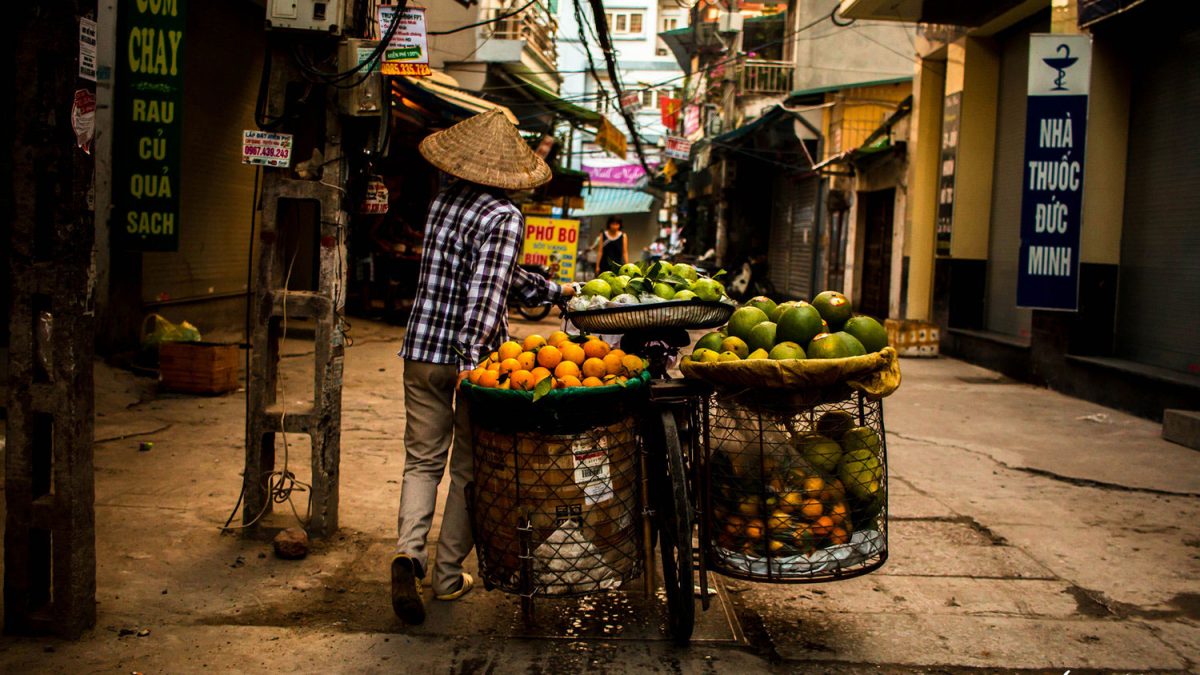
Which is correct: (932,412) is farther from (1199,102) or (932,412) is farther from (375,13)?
(375,13)

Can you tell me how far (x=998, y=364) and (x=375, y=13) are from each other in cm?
882

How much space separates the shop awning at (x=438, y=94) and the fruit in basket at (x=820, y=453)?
900cm

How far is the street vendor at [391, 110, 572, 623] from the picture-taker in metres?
3.77

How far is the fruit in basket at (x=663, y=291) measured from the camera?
3617 millimetres

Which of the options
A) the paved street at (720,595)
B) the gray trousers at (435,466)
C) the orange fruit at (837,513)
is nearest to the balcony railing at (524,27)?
the paved street at (720,595)

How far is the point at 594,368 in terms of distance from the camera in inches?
133

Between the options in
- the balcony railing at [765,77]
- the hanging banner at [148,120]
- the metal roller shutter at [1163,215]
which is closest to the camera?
the hanging banner at [148,120]

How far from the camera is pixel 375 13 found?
17.3 feet

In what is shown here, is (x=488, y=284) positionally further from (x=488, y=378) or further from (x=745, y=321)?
(x=745, y=321)

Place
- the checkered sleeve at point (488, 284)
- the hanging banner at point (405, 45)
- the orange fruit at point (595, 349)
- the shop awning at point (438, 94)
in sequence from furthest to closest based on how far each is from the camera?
the shop awning at point (438, 94) → the hanging banner at point (405, 45) → the checkered sleeve at point (488, 284) → the orange fruit at point (595, 349)

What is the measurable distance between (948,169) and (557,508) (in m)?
11.1

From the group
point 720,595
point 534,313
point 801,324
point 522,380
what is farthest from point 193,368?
point 534,313

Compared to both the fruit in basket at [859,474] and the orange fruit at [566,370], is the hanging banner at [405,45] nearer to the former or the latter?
the orange fruit at [566,370]

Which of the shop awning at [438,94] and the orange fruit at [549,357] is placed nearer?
the orange fruit at [549,357]
